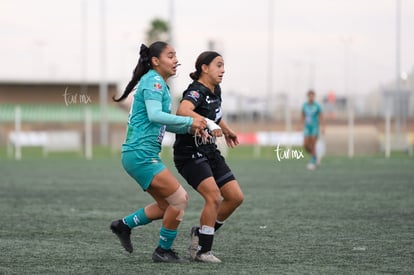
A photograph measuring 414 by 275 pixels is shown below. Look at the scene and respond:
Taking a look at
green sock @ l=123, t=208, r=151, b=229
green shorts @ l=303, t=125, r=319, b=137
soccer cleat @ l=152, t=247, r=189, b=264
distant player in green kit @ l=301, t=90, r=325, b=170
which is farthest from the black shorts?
green shorts @ l=303, t=125, r=319, b=137

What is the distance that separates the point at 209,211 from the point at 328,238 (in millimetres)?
2211

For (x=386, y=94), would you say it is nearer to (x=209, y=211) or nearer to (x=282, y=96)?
(x=282, y=96)

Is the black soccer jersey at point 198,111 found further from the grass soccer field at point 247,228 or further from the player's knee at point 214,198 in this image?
the grass soccer field at point 247,228

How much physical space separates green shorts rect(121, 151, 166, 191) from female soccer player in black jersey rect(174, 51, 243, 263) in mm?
425

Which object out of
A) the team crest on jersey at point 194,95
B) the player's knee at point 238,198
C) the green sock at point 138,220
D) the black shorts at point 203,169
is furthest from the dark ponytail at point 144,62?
the player's knee at point 238,198

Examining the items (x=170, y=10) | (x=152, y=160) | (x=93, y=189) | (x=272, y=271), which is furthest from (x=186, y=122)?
(x=170, y=10)

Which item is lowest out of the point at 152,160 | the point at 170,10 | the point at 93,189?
the point at 93,189

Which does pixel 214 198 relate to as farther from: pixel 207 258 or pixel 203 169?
pixel 207 258

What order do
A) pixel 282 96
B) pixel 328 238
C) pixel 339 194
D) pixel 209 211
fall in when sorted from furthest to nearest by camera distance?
pixel 282 96, pixel 339 194, pixel 328 238, pixel 209 211

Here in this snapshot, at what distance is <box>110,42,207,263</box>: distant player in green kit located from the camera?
7.88 metres

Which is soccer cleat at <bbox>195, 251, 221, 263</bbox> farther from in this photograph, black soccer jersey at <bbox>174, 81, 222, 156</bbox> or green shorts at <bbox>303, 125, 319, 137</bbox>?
green shorts at <bbox>303, 125, 319, 137</bbox>

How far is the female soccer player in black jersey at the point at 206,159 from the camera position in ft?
27.2

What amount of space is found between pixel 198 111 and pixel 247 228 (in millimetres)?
3061

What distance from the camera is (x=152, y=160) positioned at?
8055 mm
